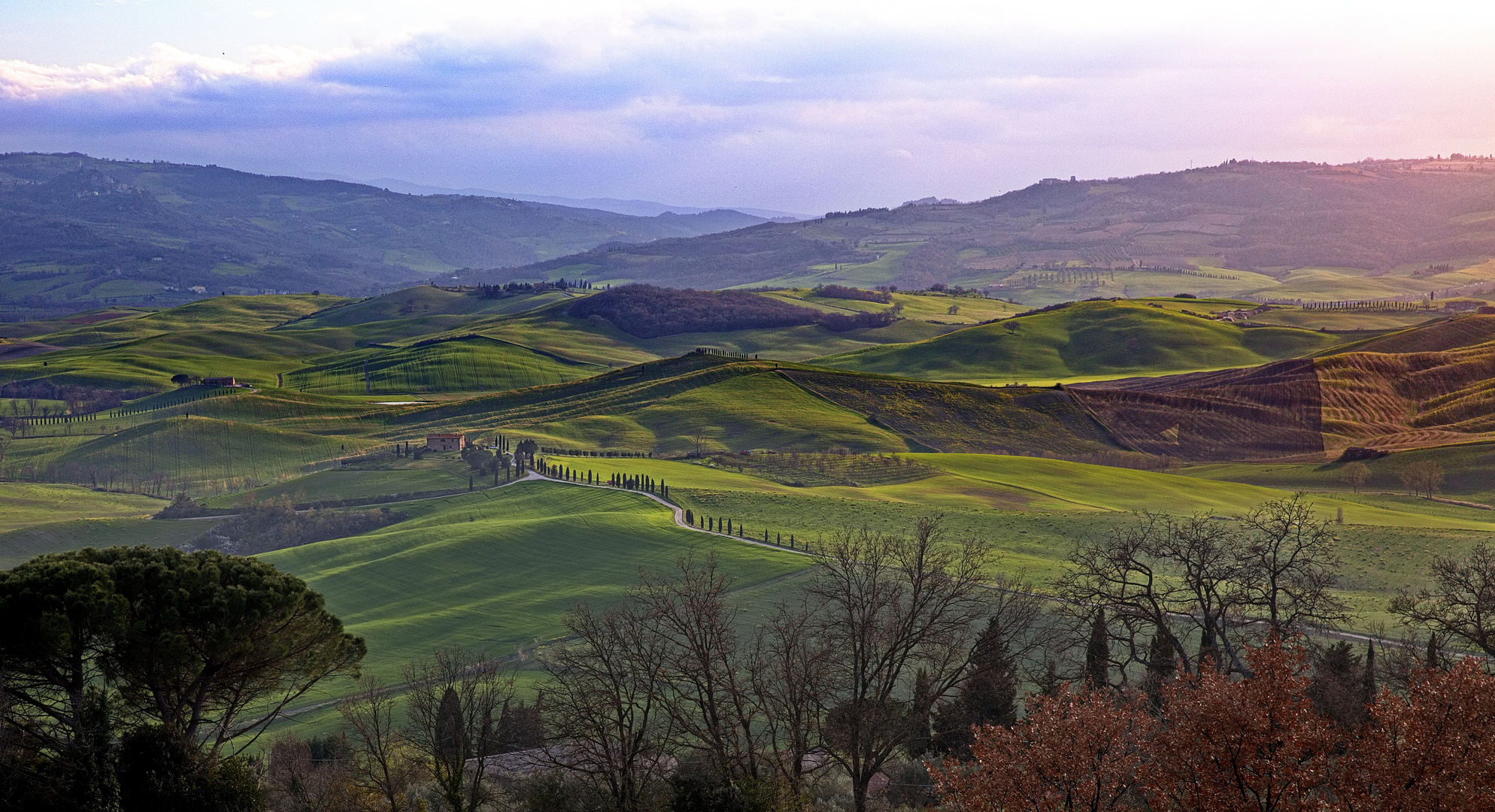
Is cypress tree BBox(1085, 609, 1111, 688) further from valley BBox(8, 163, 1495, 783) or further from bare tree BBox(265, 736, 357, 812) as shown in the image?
bare tree BBox(265, 736, 357, 812)

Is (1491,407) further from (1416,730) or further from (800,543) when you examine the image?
(1416,730)

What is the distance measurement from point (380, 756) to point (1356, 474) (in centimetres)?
9552

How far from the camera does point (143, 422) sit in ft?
467

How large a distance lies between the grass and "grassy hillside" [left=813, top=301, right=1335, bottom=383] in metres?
103

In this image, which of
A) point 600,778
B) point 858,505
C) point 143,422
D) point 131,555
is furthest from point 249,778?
point 143,422

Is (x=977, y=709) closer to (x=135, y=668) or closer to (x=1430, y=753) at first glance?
(x=1430, y=753)

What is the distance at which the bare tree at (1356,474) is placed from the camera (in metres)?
103

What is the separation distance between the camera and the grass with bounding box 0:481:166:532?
10269 cm

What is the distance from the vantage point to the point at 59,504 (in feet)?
363

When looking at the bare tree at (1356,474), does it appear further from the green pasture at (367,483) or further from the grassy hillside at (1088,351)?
the green pasture at (367,483)

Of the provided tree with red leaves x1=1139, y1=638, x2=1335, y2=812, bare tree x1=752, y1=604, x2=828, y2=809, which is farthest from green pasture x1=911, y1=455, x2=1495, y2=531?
tree with red leaves x1=1139, y1=638, x2=1335, y2=812

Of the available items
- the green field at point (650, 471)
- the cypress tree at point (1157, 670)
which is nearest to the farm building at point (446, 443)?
the green field at point (650, 471)

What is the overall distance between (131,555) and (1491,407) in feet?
447

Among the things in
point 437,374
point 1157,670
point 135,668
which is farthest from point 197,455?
point 1157,670
